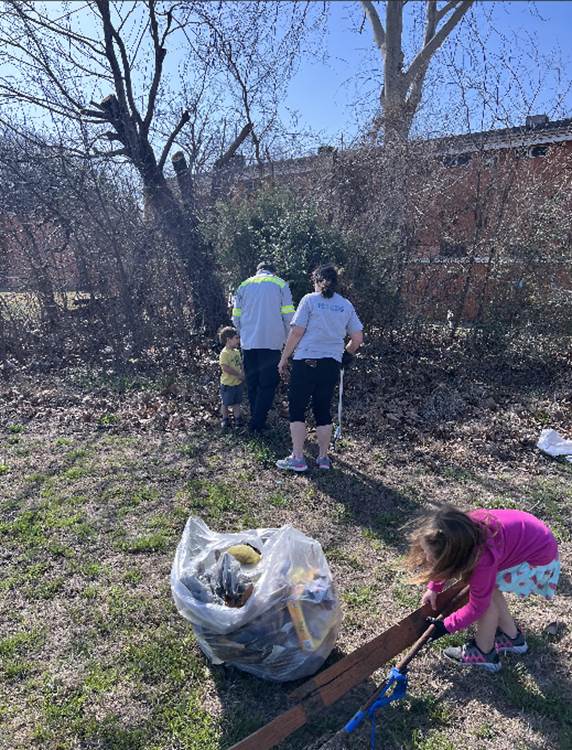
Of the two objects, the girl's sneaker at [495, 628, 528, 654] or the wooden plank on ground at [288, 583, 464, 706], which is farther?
the girl's sneaker at [495, 628, 528, 654]

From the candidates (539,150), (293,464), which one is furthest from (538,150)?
(293,464)

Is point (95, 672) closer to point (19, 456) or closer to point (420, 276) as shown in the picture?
point (19, 456)

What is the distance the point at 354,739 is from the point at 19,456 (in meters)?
4.20

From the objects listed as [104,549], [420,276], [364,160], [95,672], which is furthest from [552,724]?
[364,160]

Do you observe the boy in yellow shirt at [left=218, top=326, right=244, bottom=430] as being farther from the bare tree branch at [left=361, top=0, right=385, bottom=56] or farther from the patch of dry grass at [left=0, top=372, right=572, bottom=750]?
the bare tree branch at [left=361, top=0, right=385, bottom=56]

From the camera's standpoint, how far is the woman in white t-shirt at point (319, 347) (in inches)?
183

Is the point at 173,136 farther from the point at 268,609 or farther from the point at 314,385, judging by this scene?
the point at 268,609

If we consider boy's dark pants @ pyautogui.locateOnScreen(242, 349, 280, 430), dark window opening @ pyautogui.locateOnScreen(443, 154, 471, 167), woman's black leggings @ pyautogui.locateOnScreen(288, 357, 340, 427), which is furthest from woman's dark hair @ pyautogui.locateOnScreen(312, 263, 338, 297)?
dark window opening @ pyautogui.locateOnScreen(443, 154, 471, 167)

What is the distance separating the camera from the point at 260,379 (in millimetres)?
5719

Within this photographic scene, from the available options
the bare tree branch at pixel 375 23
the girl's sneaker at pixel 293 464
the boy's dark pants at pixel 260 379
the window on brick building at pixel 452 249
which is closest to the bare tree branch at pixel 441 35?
the bare tree branch at pixel 375 23

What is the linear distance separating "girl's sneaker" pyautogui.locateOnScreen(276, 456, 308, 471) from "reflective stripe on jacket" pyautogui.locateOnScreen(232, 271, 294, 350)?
1.17 metres

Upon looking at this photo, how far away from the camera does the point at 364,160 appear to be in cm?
824

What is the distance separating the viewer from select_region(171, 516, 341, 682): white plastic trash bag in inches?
101

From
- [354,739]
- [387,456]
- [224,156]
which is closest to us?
[354,739]
